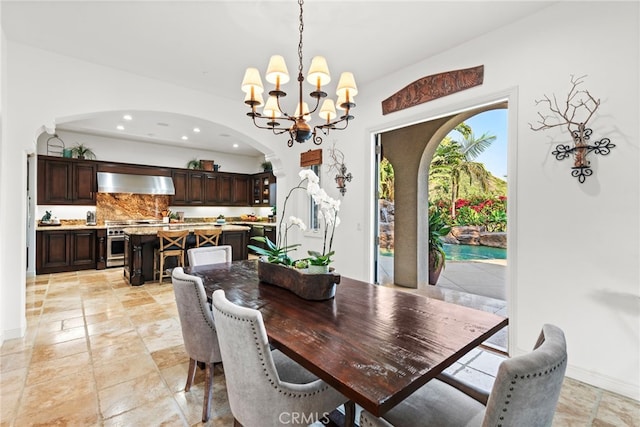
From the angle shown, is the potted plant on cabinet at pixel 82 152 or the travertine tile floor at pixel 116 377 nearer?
the travertine tile floor at pixel 116 377

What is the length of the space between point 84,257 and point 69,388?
486 cm

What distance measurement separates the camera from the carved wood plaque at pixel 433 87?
2781 millimetres

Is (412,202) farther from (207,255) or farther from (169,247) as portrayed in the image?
(169,247)

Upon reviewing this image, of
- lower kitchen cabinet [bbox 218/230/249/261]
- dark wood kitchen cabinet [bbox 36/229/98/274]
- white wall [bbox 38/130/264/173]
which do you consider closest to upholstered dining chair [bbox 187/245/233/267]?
lower kitchen cabinet [bbox 218/230/249/261]

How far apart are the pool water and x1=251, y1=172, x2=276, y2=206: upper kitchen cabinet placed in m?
4.59

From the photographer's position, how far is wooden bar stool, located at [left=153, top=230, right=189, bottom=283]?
4.79m

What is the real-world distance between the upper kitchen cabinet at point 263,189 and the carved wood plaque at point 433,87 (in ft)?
15.9

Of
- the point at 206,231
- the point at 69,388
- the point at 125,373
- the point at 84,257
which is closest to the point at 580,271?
the point at 125,373

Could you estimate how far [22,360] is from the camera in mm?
2434

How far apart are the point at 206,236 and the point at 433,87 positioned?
4366 millimetres

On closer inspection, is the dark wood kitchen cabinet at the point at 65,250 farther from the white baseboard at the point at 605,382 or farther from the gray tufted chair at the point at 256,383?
the white baseboard at the point at 605,382

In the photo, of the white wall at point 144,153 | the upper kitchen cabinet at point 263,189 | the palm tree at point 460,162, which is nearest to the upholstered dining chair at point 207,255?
the palm tree at point 460,162

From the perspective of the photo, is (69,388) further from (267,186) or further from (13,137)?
(267,186)

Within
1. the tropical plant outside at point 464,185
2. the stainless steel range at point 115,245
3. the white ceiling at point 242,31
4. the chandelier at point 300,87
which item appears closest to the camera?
the chandelier at point 300,87
